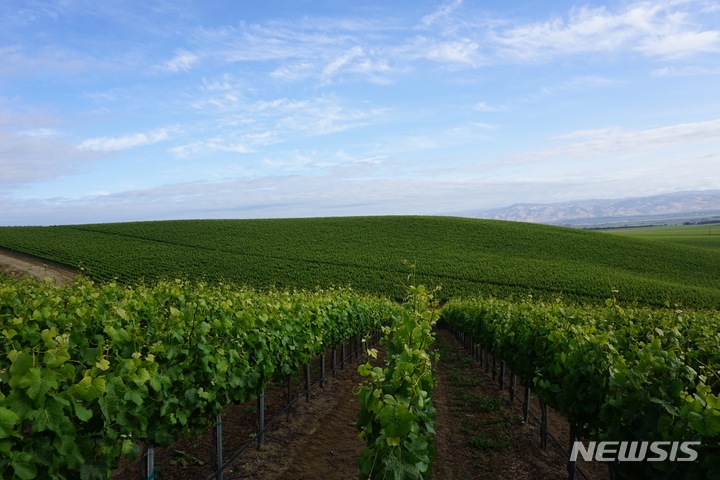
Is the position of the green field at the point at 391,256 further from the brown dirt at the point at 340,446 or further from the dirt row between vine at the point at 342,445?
the brown dirt at the point at 340,446

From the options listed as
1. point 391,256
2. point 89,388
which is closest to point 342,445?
point 89,388

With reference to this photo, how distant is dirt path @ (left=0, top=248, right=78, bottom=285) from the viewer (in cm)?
4087

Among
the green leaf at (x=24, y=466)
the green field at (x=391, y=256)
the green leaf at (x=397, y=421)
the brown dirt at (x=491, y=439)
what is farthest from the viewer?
the green field at (x=391, y=256)

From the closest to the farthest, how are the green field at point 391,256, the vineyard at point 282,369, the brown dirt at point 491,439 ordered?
1. the vineyard at point 282,369
2. the brown dirt at point 491,439
3. the green field at point 391,256

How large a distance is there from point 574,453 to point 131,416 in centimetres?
572

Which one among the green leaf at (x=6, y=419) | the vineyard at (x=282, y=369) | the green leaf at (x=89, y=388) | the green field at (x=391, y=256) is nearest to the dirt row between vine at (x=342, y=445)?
the vineyard at (x=282, y=369)

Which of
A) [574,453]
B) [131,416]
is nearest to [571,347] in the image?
[574,453]

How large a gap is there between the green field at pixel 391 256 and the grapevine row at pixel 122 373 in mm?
30614

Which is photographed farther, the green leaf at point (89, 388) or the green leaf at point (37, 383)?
the green leaf at point (89, 388)

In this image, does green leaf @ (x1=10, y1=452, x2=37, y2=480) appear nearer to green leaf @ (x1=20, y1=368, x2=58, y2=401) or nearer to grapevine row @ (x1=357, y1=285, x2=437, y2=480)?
green leaf @ (x1=20, y1=368, x2=58, y2=401)

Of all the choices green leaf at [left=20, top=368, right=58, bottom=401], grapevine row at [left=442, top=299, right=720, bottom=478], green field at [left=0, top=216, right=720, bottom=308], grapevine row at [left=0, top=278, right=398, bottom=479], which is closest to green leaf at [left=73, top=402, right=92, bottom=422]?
grapevine row at [left=0, top=278, right=398, bottom=479]

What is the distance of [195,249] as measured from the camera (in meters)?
57.4

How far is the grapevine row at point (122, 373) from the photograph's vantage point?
339 cm

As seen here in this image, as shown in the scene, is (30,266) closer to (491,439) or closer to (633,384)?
(491,439)
